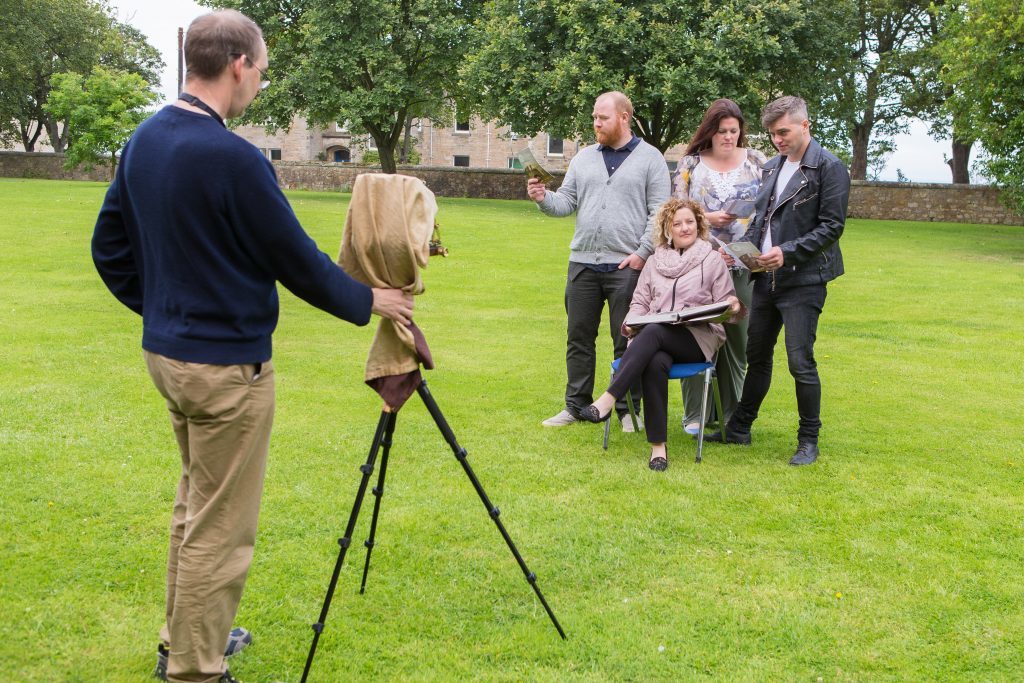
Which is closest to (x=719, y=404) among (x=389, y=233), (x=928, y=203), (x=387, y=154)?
(x=389, y=233)

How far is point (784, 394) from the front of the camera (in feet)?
30.3

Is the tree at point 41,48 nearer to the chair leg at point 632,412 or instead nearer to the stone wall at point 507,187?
the stone wall at point 507,187

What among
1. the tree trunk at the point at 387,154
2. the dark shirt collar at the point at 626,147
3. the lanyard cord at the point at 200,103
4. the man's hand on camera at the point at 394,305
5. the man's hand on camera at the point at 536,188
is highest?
the tree trunk at the point at 387,154

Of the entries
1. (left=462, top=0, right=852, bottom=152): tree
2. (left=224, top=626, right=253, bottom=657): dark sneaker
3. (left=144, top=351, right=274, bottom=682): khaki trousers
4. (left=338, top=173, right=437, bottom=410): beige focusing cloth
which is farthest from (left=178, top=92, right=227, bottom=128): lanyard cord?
(left=462, top=0, right=852, bottom=152): tree

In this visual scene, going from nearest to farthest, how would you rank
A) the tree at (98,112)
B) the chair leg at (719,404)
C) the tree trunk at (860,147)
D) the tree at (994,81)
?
the chair leg at (719,404)
the tree at (994,81)
the tree at (98,112)
the tree trunk at (860,147)

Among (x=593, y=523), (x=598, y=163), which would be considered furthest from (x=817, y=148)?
(x=593, y=523)

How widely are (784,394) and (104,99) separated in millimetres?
42757

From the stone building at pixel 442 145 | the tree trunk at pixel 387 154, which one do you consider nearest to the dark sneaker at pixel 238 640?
Result: the tree trunk at pixel 387 154

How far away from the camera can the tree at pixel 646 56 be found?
3328 centimetres

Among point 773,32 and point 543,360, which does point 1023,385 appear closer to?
point 543,360

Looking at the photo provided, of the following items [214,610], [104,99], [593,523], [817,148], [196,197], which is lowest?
[593,523]

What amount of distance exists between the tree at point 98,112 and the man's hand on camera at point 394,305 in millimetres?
43443

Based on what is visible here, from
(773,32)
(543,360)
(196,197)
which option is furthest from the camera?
(773,32)

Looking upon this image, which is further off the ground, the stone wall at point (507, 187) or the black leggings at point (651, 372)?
the stone wall at point (507, 187)
